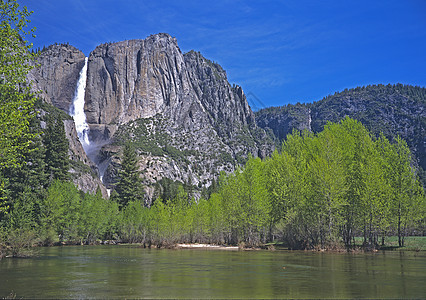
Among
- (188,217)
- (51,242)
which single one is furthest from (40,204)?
(188,217)

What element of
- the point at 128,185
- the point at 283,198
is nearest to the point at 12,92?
the point at 283,198

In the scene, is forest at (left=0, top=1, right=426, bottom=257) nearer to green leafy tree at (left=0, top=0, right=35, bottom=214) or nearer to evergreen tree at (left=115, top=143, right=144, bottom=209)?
green leafy tree at (left=0, top=0, right=35, bottom=214)

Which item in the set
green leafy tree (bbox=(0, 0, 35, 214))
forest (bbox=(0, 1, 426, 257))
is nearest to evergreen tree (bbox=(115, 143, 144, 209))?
forest (bbox=(0, 1, 426, 257))

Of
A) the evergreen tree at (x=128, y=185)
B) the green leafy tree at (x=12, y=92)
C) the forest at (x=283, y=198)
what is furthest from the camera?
the evergreen tree at (x=128, y=185)

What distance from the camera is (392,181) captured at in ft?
152

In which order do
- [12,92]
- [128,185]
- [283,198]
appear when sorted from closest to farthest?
[12,92] → [283,198] → [128,185]

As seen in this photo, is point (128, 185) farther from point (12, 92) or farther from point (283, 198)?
point (12, 92)

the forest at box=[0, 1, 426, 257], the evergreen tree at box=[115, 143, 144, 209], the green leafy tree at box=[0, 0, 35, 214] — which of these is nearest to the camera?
the green leafy tree at box=[0, 0, 35, 214]

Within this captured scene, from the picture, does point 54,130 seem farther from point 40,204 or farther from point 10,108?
point 10,108

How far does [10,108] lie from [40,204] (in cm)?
5654

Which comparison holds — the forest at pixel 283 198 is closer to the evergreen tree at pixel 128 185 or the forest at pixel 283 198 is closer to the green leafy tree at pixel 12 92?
the green leafy tree at pixel 12 92

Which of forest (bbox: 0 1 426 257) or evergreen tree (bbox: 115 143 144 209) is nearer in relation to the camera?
forest (bbox: 0 1 426 257)

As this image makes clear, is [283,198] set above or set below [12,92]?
below

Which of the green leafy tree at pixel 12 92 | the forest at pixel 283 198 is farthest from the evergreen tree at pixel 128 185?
the green leafy tree at pixel 12 92
